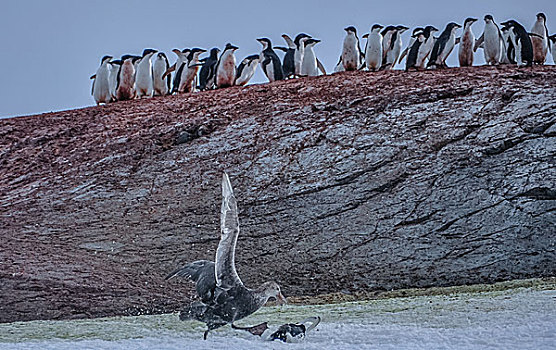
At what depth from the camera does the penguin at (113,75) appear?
53.0 feet

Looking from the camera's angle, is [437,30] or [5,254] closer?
[5,254]

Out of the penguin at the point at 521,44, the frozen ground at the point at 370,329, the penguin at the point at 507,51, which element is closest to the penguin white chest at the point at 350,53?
the penguin at the point at 507,51

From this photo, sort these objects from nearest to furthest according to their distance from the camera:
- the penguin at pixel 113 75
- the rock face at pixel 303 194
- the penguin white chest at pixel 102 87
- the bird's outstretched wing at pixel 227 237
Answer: the bird's outstretched wing at pixel 227 237
the rock face at pixel 303 194
the penguin at pixel 113 75
the penguin white chest at pixel 102 87

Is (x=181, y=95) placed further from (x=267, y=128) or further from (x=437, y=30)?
(x=437, y=30)

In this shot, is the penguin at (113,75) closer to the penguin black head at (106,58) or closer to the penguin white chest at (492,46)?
the penguin black head at (106,58)

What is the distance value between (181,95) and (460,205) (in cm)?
621

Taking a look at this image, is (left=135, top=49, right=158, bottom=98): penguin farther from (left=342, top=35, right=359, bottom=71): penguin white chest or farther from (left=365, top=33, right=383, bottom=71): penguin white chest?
(left=365, top=33, right=383, bottom=71): penguin white chest

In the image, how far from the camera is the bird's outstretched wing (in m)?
5.22

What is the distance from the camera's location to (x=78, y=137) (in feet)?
→ 41.6

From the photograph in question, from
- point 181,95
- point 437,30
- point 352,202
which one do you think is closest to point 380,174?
point 352,202

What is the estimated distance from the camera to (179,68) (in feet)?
55.2

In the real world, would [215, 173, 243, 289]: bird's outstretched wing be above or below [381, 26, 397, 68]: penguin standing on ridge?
below

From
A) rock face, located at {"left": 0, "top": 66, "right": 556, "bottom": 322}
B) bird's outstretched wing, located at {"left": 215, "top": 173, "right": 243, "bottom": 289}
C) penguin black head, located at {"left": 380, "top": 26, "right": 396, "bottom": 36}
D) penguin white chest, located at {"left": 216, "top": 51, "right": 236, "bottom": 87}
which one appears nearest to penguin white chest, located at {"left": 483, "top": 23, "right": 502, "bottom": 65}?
penguin black head, located at {"left": 380, "top": 26, "right": 396, "bottom": 36}

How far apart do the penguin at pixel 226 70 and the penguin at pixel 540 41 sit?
644 cm
